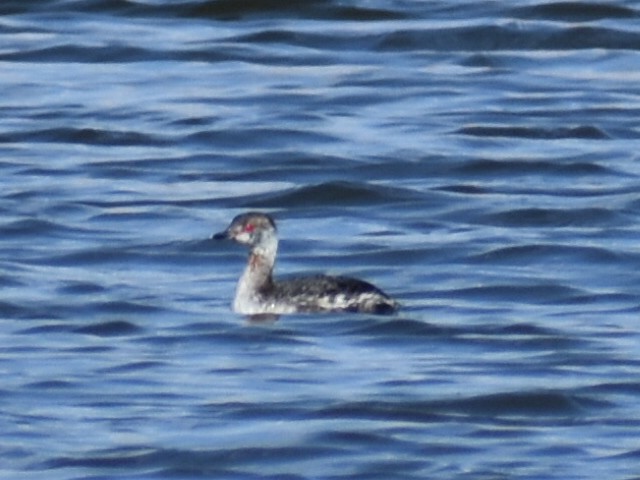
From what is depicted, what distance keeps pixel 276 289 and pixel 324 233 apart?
2136 millimetres

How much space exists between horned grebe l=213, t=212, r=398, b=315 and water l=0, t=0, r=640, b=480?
0.11 meters

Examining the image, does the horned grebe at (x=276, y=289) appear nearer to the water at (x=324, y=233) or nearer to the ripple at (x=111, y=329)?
the water at (x=324, y=233)

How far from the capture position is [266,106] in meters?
21.9

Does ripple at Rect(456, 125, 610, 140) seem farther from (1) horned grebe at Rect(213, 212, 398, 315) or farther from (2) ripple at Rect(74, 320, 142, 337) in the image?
(2) ripple at Rect(74, 320, 142, 337)

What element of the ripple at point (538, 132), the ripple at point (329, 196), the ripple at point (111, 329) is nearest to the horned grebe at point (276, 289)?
the ripple at point (111, 329)

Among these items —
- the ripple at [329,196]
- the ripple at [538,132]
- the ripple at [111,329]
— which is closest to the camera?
the ripple at [111,329]

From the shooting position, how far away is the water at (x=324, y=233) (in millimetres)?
12445

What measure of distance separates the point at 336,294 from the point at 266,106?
285 inches

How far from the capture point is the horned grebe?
14773 millimetres

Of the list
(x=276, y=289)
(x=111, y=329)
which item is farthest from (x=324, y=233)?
(x=111, y=329)

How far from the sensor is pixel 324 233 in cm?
1745

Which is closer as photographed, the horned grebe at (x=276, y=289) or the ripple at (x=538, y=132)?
the horned grebe at (x=276, y=289)

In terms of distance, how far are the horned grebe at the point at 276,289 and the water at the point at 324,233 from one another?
111mm

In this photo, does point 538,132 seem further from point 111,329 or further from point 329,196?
point 111,329
